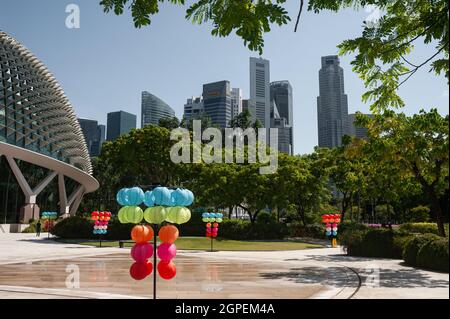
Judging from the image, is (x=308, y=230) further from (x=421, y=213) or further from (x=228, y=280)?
(x=228, y=280)

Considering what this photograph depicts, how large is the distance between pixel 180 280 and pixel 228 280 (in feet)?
6.04

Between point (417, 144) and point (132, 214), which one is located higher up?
point (417, 144)

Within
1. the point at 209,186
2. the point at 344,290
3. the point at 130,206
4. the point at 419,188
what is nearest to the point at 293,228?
the point at 209,186

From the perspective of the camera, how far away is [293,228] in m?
46.0

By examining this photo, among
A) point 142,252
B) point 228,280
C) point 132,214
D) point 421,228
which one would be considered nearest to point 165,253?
point 142,252

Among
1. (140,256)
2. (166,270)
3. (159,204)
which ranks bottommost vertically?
(166,270)

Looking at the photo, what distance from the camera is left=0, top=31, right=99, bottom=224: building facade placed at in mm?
57719

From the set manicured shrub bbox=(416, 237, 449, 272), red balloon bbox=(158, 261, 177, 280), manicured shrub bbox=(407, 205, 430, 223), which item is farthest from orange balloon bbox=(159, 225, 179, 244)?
manicured shrub bbox=(407, 205, 430, 223)

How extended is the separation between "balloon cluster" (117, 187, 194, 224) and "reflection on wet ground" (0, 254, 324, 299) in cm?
283

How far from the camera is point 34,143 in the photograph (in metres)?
60.5

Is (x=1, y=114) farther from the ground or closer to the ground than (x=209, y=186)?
farther from the ground

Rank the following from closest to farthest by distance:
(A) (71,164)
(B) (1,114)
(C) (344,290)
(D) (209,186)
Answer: (C) (344,290) < (D) (209,186) < (B) (1,114) < (A) (71,164)

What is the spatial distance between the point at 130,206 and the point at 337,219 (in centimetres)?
2546

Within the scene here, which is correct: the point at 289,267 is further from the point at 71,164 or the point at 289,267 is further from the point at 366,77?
the point at 71,164
